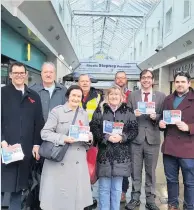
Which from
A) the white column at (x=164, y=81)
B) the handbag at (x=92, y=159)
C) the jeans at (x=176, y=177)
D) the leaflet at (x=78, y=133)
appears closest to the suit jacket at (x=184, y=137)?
the jeans at (x=176, y=177)

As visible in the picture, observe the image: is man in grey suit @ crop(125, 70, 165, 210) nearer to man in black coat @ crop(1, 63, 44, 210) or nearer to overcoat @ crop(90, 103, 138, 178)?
overcoat @ crop(90, 103, 138, 178)

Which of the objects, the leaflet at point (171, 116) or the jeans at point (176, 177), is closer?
the leaflet at point (171, 116)

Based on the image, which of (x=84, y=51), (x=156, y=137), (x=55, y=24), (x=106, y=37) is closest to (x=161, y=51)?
(x=55, y=24)

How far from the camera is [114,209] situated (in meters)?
4.06

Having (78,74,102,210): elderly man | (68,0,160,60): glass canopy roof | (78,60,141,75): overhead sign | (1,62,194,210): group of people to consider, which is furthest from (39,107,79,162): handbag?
(78,60,141,75): overhead sign

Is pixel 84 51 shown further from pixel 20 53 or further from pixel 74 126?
pixel 74 126

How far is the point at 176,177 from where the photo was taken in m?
4.34

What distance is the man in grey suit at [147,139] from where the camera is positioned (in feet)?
14.8

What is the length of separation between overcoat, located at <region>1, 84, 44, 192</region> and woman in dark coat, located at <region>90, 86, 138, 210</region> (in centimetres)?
71

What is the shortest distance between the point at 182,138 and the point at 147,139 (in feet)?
1.69

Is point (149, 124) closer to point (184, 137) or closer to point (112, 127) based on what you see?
point (184, 137)

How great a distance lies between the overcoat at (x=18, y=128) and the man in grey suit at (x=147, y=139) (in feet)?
4.59

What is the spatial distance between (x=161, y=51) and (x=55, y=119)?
15.1 meters

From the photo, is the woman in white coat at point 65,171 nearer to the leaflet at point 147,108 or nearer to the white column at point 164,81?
the leaflet at point 147,108
